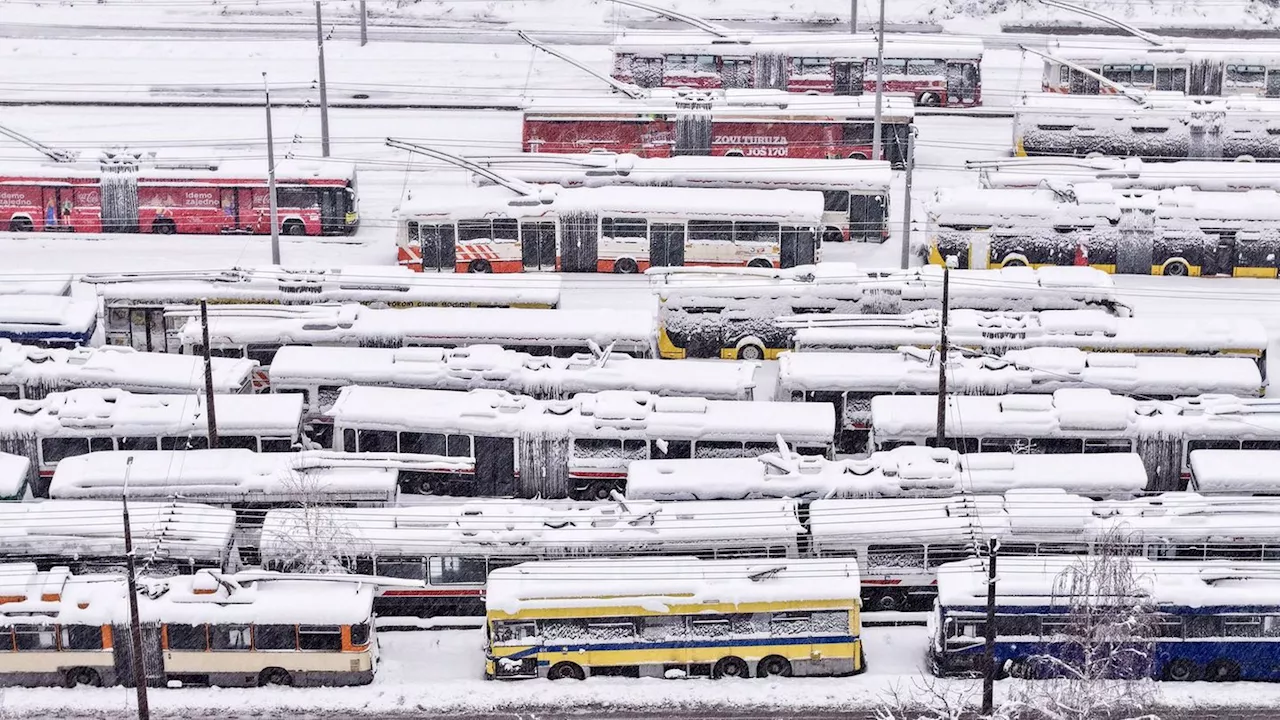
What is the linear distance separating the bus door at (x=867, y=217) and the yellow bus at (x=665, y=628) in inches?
832

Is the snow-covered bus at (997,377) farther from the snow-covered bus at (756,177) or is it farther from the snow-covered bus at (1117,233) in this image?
the snow-covered bus at (756,177)

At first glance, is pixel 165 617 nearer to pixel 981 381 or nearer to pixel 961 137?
pixel 981 381

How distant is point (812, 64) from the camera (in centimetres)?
6297

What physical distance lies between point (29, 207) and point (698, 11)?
104 ft

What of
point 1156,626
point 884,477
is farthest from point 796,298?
point 1156,626

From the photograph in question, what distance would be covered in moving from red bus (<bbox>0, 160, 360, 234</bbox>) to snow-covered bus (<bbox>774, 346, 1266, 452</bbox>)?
698 inches

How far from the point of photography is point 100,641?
33.0 metres

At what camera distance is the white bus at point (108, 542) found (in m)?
35.3

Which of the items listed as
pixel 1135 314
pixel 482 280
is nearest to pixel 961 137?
pixel 1135 314

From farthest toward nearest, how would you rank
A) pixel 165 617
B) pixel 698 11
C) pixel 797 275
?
pixel 698 11
pixel 797 275
pixel 165 617

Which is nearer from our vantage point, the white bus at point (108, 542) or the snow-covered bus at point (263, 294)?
the white bus at point (108, 542)

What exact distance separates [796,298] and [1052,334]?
249 inches

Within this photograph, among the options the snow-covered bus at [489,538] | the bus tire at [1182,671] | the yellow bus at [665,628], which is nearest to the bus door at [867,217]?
the snow-covered bus at [489,538]

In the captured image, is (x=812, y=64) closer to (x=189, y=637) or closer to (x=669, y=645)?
(x=669, y=645)
